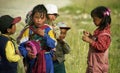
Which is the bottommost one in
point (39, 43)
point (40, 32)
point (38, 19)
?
point (39, 43)

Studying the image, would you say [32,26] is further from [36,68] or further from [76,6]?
[76,6]

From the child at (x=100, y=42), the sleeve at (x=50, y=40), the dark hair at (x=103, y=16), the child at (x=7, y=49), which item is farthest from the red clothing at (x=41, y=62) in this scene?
the dark hair at (x=103, y=16)

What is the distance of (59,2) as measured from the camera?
891 cm

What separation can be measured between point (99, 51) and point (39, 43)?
73 centimetres

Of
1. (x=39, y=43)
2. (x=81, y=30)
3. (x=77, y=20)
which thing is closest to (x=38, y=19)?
(x=39, y=43)

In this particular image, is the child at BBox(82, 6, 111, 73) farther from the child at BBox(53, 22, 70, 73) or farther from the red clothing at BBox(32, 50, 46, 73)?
the red clothing at BBox(32, 50, 46, 73)

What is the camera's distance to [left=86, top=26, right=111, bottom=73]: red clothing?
4762mm

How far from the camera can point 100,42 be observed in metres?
4.77

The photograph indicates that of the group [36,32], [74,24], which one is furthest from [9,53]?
[74,24]

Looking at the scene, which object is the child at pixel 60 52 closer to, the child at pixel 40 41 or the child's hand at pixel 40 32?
the child at pixel 40 41

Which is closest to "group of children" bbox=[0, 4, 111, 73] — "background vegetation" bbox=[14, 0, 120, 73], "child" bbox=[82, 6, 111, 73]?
"child" bbox=[82, 6, 111, 73]

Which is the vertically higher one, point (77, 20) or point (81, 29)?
point (77, 20)

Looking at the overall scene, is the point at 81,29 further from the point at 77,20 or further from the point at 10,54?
the point at 10,54

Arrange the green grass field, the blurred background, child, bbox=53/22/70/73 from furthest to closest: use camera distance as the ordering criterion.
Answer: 1. the blurred background
2. the green grass field
3. child, bbox=53/22/70/73
